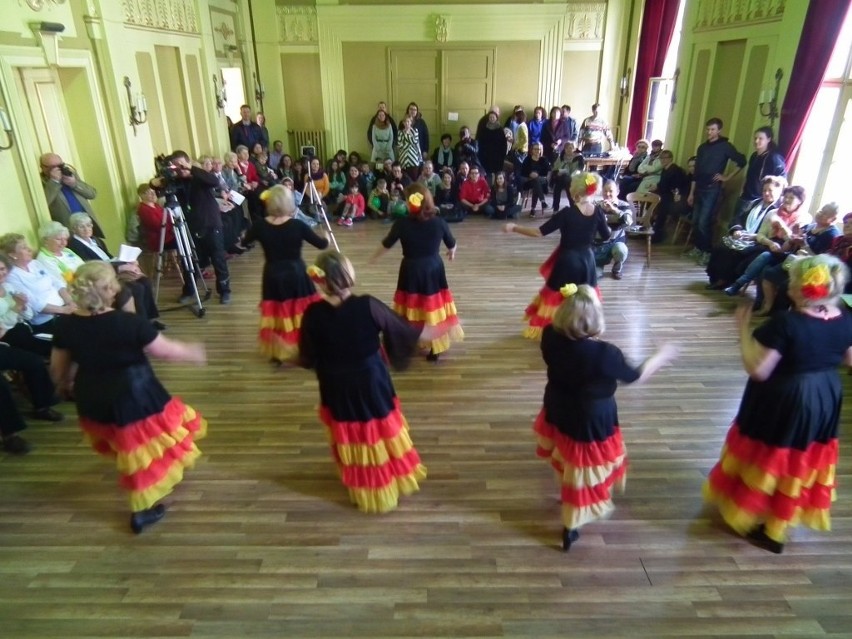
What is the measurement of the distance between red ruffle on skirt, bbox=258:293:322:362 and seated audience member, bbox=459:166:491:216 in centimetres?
517

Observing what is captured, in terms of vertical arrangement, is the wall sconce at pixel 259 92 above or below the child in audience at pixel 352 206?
above

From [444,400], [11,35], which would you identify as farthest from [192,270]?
[444,400]

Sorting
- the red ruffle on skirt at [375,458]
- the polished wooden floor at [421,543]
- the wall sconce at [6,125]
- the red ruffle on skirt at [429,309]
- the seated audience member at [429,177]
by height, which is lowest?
the polished wooden floor at [421,543]

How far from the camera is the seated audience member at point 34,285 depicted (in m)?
3.90

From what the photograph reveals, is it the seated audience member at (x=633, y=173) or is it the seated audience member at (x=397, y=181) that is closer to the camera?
the seated audience member at (x=633, y=173)

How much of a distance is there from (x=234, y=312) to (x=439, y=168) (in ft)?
18.1

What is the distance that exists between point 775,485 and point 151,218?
18.7 ft

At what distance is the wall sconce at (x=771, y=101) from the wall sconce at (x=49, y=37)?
713 centimetres

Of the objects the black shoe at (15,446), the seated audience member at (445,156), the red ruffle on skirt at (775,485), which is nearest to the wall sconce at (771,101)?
the seated audience member at (445,156)

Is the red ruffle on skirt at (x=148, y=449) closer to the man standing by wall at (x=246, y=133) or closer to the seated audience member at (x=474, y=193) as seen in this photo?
the seated audience member at (x=474, y=193)

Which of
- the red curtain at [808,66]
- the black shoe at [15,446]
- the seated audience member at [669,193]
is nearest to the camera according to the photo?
the black shoe at [15,446]

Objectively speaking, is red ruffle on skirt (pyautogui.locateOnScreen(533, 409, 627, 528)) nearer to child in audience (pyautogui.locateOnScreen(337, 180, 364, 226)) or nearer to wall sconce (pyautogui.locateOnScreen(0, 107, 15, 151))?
wall sconce (pyautogui.locateOnScreen(0, 107, 15, 151))

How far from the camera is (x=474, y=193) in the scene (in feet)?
29.8

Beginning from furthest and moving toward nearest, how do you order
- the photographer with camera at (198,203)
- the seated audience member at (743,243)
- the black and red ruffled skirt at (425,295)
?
the seated audience member at (743,243) < the photographer with camera at (198,203) < the black and red ruffled skirt at (425,295)
